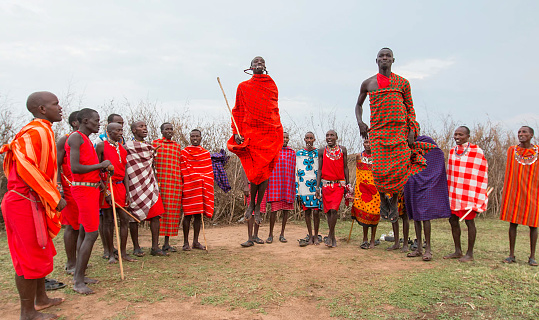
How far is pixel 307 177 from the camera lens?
7074 mm

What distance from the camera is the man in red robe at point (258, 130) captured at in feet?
17.2

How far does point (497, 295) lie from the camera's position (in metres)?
3.85

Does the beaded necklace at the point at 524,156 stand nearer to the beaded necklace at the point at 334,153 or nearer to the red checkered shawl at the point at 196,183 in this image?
the beaded necklace at the point at 334,153

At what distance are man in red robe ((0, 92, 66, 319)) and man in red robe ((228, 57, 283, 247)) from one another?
2.46 meters

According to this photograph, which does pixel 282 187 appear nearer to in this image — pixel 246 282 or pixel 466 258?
pixel 246 282

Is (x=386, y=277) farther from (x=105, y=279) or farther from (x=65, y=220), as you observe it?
(x=65, y=220)

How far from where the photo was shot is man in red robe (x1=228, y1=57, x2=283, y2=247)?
5254mm

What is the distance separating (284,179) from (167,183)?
2.27 meters

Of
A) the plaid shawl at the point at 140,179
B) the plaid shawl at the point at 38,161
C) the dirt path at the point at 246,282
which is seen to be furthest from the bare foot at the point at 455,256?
the plaid shawl at the point at 38,161

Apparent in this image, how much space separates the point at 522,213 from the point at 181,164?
17.7 feet

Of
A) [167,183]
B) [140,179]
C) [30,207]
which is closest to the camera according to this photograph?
[30,207]

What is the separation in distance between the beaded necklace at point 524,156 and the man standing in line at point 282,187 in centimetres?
373

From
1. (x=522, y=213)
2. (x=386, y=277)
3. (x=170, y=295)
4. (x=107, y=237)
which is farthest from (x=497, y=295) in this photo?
(x=107, y=237)

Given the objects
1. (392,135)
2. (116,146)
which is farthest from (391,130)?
(116,146)
